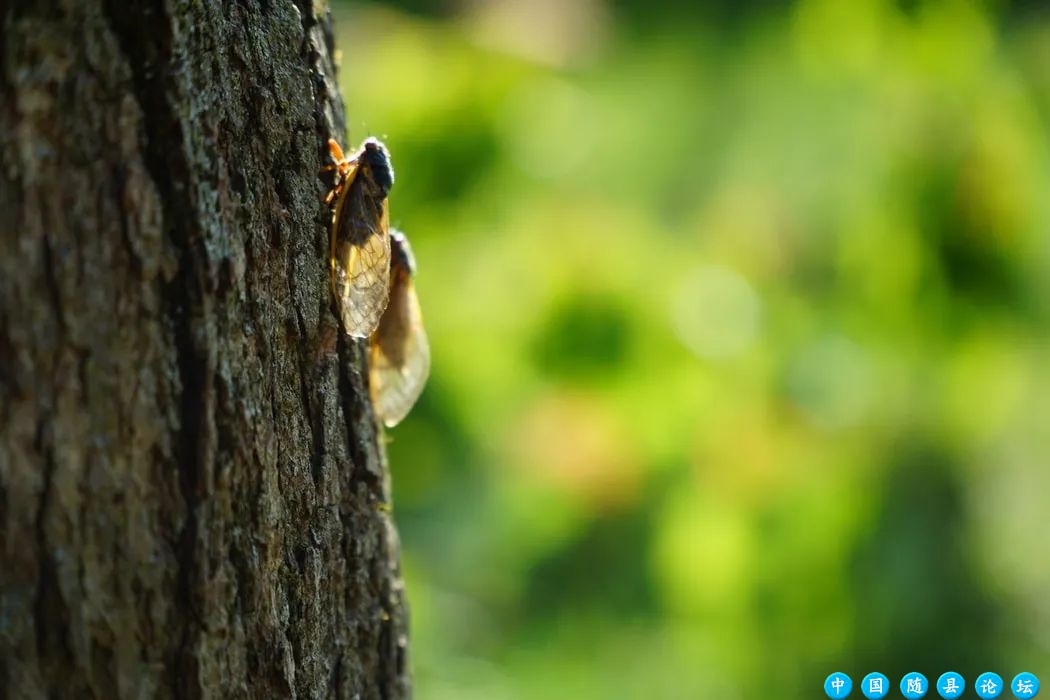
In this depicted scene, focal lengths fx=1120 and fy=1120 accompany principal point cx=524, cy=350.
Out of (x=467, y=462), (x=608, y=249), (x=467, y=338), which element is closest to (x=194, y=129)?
(x=608, y=249)

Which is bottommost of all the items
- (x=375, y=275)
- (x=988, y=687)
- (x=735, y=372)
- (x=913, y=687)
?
(x=913, y=687)

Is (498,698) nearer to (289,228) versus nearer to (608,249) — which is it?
(608,249)

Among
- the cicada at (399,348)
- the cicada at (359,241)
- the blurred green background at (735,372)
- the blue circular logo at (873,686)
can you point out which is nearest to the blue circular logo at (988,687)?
the blue circular logo at (873,686)

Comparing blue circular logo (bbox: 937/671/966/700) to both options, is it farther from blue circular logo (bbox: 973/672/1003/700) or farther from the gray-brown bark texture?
the gray-brown bark texture

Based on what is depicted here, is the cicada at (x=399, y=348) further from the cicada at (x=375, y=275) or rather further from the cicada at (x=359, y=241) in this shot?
the cicada at (x=359, y=241)

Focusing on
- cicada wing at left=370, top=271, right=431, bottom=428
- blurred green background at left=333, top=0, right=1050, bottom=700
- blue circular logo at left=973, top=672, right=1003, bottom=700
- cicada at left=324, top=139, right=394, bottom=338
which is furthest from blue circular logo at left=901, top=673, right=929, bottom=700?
cicada at left=324, top=139, right=394, bottom=338

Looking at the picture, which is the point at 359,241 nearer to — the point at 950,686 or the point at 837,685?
the point at 837,685

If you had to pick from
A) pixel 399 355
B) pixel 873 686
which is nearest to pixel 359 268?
pixel 399 355
